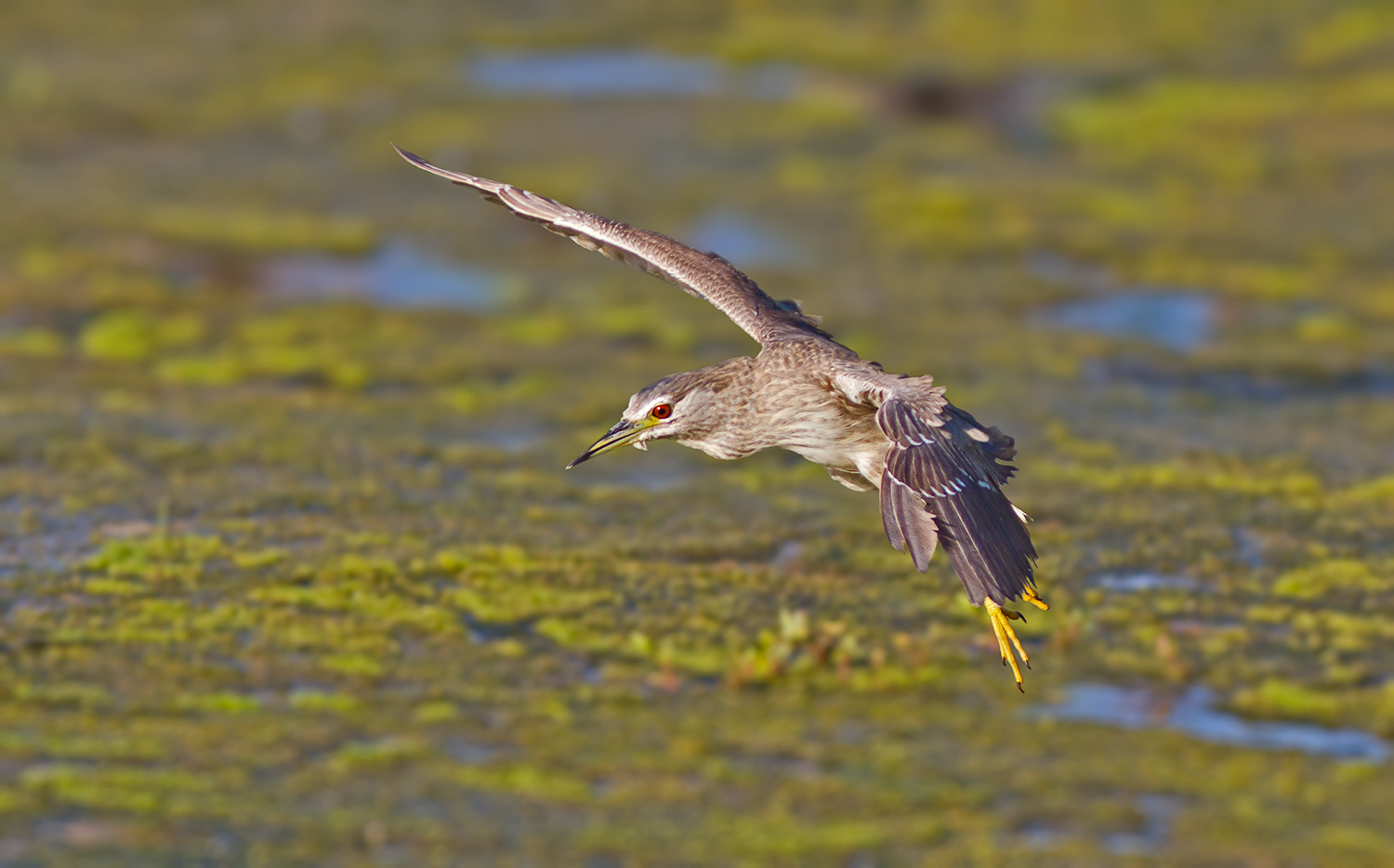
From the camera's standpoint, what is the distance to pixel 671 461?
14508 millimetres

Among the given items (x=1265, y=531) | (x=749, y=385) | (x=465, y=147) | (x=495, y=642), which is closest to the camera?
(x=749, y=385)

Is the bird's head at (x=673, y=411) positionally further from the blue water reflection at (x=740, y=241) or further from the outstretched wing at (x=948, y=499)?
the blue water reflection at (x=740, y=241)

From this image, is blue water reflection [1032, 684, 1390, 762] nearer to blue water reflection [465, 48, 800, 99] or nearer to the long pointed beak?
Answer: the long pointed beak

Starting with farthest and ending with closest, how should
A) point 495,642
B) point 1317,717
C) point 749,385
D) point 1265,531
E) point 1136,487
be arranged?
point 1136,487 < point 1265,531 < point 495,642 < point 1317,717 < point 749,385

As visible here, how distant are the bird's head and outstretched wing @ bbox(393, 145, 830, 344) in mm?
462

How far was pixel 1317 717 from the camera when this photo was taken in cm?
1046

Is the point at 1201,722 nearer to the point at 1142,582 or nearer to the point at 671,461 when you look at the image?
the point at 1142,582

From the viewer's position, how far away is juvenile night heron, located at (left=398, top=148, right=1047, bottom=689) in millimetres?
6492

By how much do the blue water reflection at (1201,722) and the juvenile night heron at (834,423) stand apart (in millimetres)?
2433

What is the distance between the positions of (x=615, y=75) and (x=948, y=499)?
20514 millimetres

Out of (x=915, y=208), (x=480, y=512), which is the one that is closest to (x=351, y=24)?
(x=915, y=208)

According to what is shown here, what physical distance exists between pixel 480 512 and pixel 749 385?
546cm

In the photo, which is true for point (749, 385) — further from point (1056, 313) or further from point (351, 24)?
point (351, 24)

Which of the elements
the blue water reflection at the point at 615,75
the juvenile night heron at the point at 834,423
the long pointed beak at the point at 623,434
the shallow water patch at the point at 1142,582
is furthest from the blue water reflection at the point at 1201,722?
the blue water reflection at the point at 615,75
